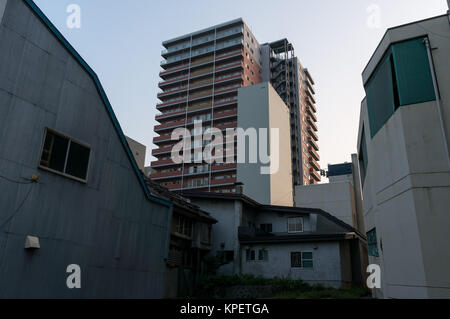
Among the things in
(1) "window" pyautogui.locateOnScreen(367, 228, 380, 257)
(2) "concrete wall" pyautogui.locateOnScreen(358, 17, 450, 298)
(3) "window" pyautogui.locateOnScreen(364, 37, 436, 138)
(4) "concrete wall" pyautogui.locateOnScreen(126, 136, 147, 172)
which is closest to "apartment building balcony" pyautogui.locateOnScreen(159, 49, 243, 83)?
(4) "concrete wall" pyautogui.locateOnScreen(126, 136, 147, 172)

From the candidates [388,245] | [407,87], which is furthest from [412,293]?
[407,87]

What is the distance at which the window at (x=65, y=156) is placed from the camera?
44.8 feet

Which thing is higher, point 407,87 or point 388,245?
point 407,87

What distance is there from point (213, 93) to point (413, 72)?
237ft

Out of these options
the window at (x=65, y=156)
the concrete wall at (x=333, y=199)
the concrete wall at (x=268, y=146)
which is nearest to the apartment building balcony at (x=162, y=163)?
the concrete wall at (x=268, y=146)

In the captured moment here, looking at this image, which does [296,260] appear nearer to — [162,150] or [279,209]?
[279,209]

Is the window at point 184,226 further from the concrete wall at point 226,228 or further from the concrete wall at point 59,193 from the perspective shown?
the concrete wall at point 59,193

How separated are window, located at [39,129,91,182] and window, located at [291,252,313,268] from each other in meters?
18.9

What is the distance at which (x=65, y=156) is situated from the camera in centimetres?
1432

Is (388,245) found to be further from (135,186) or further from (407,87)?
→ (135,186)

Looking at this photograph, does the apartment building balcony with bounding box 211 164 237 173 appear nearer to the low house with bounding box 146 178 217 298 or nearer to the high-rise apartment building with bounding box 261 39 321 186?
the high-rise apartment building with bounding box 261 39 321 186

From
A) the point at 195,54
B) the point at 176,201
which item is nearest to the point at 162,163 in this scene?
the point at 195,54

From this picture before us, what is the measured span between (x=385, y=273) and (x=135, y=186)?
12.1 m
